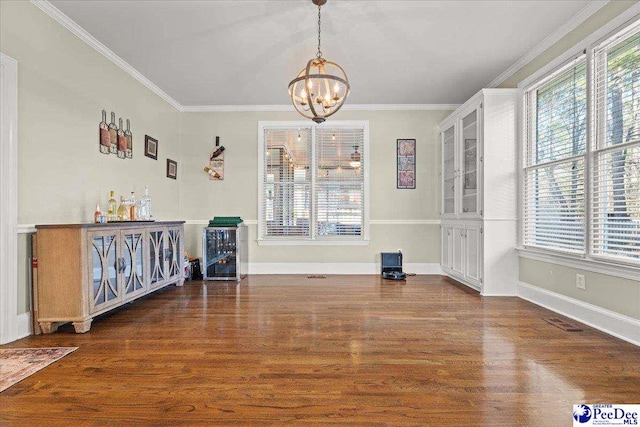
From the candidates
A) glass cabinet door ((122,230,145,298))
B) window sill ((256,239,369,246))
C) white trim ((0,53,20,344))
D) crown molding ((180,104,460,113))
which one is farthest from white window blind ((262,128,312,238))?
white trim ((0,53,20,344))

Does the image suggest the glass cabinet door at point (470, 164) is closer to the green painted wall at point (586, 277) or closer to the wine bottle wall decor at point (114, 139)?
the green painted wall at point (586, 277)

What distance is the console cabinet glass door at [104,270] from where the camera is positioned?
273 centimetres

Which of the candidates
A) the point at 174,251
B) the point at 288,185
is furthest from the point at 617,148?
the point at 174,251

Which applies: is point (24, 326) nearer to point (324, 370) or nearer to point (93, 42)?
point (324, 370)

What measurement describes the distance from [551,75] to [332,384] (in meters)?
3.62

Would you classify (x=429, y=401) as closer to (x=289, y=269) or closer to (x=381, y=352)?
(x=381, y=352)

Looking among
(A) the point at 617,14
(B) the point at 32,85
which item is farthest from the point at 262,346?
(A) the point at 617,14

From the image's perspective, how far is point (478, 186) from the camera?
4.18 metres

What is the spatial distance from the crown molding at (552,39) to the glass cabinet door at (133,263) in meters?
4.58

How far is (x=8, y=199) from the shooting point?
2471mm

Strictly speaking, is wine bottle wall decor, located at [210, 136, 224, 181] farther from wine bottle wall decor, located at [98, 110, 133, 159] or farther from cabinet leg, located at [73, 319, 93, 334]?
cabinet leg, located at [73, 319, 93, 334]

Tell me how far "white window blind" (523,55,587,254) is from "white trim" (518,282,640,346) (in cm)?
47

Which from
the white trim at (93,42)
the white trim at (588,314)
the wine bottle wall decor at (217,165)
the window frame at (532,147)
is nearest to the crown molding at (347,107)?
the wine bottle wall decor at (217,165)

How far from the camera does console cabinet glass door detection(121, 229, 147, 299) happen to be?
317cm
